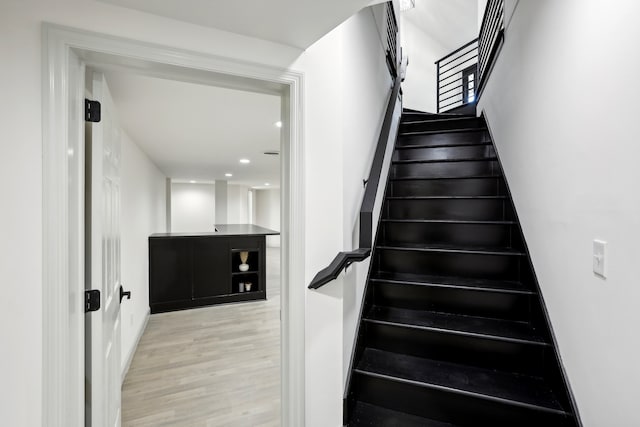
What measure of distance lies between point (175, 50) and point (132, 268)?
2691 millimetres

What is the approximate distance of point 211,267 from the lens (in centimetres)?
463

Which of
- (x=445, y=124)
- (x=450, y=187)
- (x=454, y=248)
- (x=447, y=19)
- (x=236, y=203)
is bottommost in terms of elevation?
(x=454, y=248)

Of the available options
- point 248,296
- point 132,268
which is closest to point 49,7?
point 132,268

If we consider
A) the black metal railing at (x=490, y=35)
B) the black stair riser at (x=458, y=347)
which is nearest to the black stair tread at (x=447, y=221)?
the black stair riser at (x=458, y=347)

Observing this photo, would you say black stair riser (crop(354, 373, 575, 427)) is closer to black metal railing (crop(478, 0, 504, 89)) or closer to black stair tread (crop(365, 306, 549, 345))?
black stair tread (crop(365, 306, 549, 345))

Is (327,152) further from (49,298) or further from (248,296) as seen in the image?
(248,296)

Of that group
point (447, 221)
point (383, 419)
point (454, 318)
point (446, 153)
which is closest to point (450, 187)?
point (447, 221)

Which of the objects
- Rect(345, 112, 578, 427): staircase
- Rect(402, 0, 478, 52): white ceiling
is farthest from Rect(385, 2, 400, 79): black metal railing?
Rect(402, 0, 478, 52): white ceiling

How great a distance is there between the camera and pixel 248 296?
193 inches

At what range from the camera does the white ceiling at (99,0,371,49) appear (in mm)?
1105

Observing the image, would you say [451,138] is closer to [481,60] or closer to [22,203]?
[481,60]

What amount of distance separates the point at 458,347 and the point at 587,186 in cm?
108

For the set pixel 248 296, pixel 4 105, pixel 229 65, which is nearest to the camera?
pixel 4 105

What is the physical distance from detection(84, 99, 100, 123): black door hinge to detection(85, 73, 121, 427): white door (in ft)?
0.08
